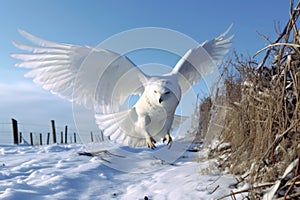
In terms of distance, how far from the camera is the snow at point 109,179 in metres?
2.38

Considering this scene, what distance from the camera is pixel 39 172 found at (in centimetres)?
328

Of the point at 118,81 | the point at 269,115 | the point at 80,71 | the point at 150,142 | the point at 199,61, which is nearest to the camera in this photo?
the point at 269,115

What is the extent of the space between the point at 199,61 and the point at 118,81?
1450 millimetres

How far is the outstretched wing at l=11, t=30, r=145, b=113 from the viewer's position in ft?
13.2

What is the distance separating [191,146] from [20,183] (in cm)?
332

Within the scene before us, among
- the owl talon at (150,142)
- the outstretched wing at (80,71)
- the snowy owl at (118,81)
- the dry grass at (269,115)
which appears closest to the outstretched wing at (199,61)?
the snowy owl at (118,81)

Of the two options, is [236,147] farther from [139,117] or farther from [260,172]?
[139,117]

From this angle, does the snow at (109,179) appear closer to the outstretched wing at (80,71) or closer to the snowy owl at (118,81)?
the snowy owl at (118,81)

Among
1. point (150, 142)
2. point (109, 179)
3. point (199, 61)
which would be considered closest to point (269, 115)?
point (109, 179)

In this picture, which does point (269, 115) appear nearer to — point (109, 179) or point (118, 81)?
point (109, 179)

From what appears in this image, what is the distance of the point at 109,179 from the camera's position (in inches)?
→ 125

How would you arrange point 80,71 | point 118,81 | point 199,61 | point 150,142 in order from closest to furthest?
1. point 80,71
2. point 118,81
3. point 150,142
4. point 199,61

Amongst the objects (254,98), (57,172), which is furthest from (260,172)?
(57,172)

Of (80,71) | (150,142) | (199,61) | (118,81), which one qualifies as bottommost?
(150,142)
